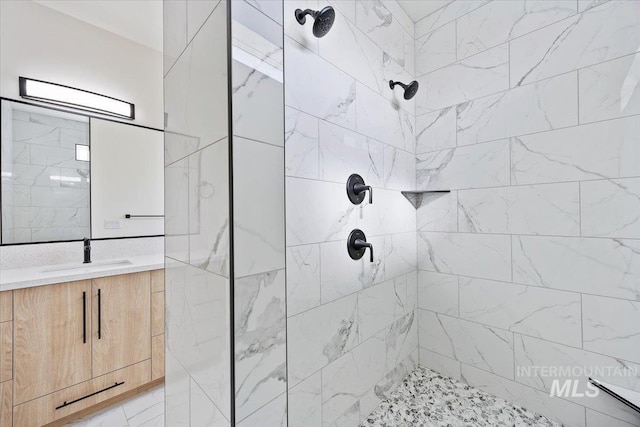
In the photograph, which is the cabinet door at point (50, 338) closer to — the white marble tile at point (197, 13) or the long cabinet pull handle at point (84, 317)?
the long cabinet pull handle at point (84, 317)

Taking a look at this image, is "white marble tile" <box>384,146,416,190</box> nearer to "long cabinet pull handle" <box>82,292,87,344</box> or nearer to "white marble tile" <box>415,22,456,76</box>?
"white marble tile" <box>415,22,456,76</box>

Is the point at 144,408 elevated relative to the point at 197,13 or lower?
lower

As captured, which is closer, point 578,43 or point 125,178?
point 578,43

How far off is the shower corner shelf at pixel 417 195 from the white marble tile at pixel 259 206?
38.8 inches

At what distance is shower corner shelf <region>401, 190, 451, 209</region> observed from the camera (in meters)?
1.55

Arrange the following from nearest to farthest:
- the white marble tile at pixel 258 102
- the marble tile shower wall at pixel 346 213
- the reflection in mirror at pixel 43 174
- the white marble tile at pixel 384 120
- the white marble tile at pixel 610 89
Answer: the white marble tile at pixel 258 102, the marble tile shower wall at pixel 346 213, the white marble tile at pixel 610 89, the white marble tile at pixel 384 120, the reflection in mirror at pixel 43 174

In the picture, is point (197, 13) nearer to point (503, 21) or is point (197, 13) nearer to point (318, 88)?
point (318, 88)

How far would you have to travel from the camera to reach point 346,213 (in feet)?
3.82

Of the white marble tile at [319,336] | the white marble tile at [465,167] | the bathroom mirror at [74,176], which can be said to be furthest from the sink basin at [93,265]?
the white marble tile at [465,167]

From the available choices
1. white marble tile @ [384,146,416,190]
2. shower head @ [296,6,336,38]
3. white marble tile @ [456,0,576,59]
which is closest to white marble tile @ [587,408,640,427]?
white marble tile @ [384,146,416,190]

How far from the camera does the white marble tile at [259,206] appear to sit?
25.7 inches

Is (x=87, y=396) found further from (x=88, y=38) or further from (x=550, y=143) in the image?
(x=550, y=143)

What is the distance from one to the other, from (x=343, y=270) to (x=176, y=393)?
2.38ft

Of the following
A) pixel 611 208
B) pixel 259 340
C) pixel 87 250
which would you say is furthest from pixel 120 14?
pixel 611 208
